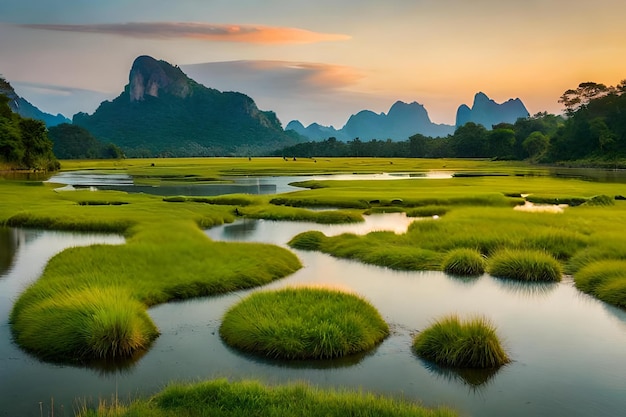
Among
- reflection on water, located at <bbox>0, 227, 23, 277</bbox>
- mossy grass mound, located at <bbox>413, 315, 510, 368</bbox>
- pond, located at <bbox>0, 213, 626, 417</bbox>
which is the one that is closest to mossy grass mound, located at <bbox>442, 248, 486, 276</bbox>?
pond, located at <bbox>0, 213, 626, 417</bbox>

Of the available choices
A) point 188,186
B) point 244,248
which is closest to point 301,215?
point 244,248

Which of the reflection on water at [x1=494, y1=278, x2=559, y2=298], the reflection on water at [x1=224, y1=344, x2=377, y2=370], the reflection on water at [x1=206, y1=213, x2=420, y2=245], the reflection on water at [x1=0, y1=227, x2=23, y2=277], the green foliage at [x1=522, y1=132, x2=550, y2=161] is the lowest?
the reflection on water at [x1=494, y1=278, x2=559, y2=298]

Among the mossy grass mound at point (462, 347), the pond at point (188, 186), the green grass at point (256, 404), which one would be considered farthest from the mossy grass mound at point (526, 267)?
the pond at point (188, 186)

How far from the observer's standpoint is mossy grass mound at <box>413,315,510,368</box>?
13539mm

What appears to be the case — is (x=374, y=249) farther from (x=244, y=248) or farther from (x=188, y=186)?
(x=188, y=186)

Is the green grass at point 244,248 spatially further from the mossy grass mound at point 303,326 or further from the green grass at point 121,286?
the mossy grass mound at point 303,326

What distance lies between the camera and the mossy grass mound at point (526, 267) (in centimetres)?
2291

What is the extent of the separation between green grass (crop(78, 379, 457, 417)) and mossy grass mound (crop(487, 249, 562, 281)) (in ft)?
46.5

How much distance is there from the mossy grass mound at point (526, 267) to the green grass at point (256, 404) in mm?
14163

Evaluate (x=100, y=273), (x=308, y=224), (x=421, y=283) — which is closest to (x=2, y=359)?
(x=100, y=273)

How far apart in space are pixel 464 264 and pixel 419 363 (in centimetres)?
1160

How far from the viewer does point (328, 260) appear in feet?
88.2

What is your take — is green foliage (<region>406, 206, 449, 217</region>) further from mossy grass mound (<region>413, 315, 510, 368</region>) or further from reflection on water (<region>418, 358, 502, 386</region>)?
reflection on water (<region>418, 358, 502, 386</region>)

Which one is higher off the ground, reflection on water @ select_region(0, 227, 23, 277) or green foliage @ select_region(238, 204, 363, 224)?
reflection on water @ select_region(0, 227, 23, 277)
